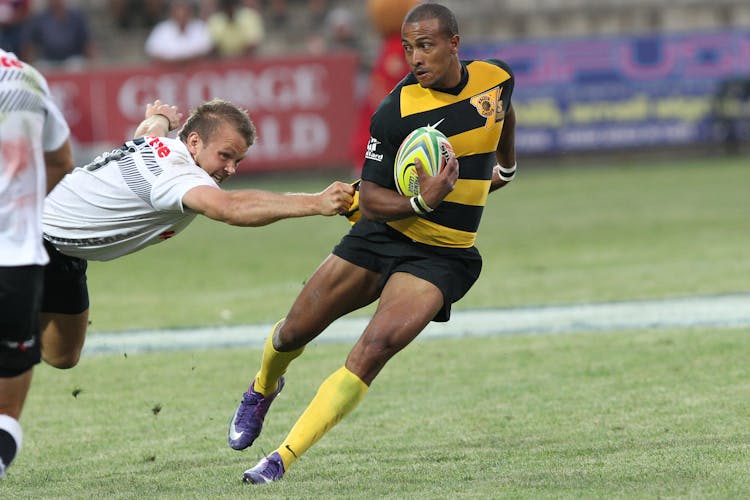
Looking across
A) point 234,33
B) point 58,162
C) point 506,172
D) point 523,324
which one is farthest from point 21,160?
point 234,33

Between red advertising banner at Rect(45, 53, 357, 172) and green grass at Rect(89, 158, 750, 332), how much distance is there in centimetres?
116

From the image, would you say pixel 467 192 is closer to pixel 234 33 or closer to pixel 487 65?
pixel 487 65

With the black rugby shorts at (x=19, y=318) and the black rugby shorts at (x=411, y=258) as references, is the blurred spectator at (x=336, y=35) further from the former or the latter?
the black rugby shorts at (x=19, y=318)

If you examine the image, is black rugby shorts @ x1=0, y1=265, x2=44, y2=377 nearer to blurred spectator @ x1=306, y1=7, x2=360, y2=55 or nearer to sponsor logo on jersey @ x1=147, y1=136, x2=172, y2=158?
sponsor logo on jersey @ x1=147, y1=136, x2=172, y2=158

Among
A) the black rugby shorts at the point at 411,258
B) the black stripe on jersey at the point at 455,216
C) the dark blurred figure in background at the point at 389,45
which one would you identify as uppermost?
the black stripe on jersey at the point at 455,216

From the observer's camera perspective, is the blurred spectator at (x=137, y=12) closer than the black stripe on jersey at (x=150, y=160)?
No

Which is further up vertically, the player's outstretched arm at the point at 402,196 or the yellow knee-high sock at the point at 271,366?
the player's outstretched arm at the point at 402,196

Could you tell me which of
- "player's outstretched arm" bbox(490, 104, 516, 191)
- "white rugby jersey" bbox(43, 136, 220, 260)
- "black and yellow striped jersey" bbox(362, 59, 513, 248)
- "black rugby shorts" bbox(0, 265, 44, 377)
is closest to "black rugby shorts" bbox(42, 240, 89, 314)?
"white rugby jersey" bbox(43, 136, 220, 260)

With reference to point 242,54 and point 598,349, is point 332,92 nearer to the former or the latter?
point 242,54

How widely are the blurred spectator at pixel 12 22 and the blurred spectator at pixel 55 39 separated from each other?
0.20 m

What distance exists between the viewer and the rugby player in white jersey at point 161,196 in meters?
5.98

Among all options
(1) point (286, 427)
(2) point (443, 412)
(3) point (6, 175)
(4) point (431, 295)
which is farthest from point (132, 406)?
(3) point (6, 175)

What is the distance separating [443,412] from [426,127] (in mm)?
2122

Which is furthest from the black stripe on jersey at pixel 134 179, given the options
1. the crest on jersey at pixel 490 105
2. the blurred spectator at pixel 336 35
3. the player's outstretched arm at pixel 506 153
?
the blurred spectator at pixel 336 35
